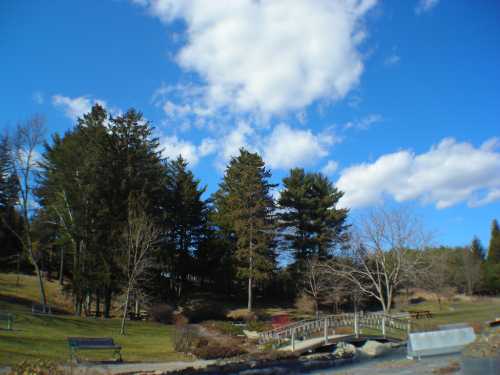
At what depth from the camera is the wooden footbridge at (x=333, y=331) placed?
28.7 metres

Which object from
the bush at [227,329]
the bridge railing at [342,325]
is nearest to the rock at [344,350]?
the bridge railing at [342,325]

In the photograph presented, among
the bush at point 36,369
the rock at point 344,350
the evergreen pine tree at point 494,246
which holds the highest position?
the evergreen pine tree at point 494,246

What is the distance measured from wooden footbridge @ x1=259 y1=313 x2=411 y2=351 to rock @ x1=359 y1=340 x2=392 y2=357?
1332 mm

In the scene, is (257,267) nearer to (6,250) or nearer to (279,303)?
(279,303)

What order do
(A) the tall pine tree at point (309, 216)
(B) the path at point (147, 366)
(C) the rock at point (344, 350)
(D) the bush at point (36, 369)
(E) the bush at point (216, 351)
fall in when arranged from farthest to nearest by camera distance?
(A) the tall pine tree at point (309, 216) < (C) the rock at point (344, 350) < (E) the bush at point (216, 351) < (B) the path at point (147, 366) < (D) the bush at point (36, 369)

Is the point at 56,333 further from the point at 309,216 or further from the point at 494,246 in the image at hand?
the point at 494,246

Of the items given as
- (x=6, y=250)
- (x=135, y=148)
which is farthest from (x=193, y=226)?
(x=6, y=250)

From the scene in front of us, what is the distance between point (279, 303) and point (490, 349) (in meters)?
41.2

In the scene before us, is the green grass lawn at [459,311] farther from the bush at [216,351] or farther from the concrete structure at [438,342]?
the bush at [216,351]

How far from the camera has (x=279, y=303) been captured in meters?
59.2

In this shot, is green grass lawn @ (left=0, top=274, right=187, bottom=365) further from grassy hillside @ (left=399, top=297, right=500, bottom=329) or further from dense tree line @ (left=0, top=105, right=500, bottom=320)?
grassy hillside @ (left=399, top=297, right=500, bottom=329)

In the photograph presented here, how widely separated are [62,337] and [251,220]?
30742 mm

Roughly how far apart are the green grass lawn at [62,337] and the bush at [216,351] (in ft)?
3.98

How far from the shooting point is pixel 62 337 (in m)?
24.7
